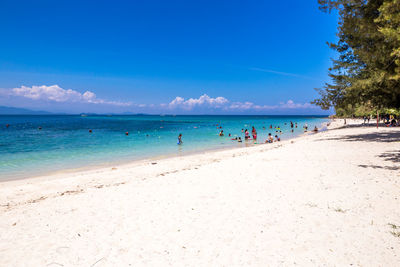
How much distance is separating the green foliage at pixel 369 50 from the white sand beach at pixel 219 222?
473 cm

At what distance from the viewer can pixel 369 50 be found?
9812 millimetres

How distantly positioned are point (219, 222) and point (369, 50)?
10.8 m

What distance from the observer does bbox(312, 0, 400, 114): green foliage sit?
718 centimetres

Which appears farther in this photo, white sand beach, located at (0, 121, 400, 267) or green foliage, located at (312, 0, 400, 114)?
green foliage, located at (312, 0, 400, 114)

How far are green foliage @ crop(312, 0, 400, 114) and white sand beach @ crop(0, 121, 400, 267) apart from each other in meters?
4.73

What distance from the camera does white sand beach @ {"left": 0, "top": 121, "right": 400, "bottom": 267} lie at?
160 inches

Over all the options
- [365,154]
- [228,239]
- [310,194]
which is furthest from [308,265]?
[365,154]

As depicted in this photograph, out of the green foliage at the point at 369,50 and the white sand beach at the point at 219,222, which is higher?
the green foliage at the point at 369,50

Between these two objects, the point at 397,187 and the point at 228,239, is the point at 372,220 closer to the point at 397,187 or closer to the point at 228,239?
the point at 397,187

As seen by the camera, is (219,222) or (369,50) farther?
(369,50)

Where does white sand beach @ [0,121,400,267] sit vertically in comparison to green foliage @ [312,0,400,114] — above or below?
below

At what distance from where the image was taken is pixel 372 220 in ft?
16.3

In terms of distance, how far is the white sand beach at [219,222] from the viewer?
407cm

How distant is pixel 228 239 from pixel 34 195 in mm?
9251
